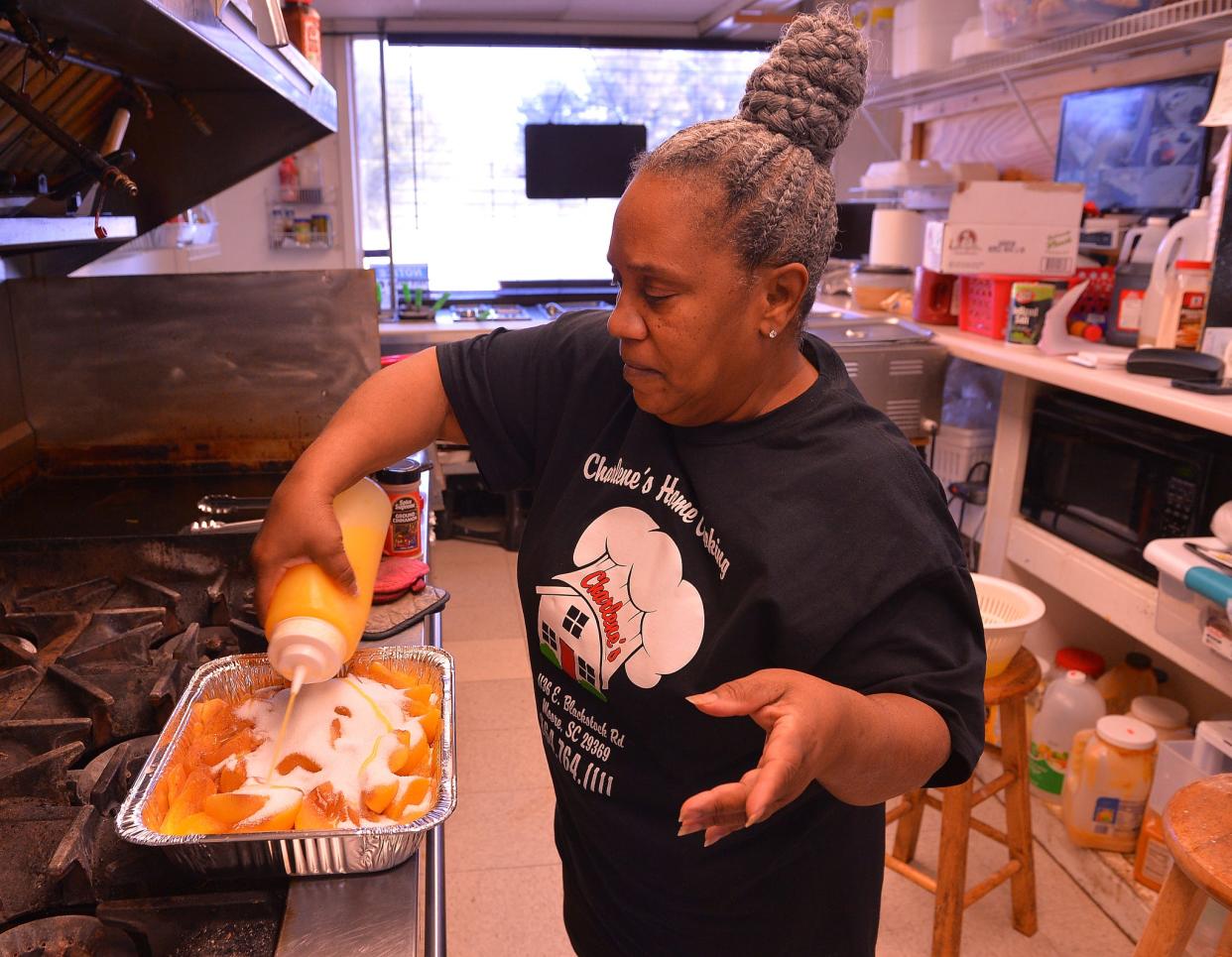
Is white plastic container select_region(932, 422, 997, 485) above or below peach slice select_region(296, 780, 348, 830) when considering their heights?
below

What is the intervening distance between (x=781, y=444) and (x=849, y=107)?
0.36 metres

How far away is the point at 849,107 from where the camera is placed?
1003 mm

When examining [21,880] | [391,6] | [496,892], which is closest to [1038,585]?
[496,892]

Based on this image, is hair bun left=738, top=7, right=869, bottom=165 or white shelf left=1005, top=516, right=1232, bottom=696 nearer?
hair bun left=738, top=7, right=869, bottom=165

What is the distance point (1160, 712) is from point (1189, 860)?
1245 mm

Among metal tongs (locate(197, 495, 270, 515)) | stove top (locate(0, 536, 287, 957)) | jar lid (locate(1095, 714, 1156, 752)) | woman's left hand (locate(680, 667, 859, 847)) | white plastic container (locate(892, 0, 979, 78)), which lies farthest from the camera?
white plastic container (locate(892, 0, 979, 78))

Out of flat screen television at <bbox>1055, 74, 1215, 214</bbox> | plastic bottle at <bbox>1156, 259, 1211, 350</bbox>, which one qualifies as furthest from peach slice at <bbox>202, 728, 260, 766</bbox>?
flat screen television at <bbox>1055, 74, 1215, 214</bbox>

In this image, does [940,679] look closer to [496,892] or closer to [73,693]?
[73,693]

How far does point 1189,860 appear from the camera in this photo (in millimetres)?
1358

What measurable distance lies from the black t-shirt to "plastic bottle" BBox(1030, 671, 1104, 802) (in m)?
1.65

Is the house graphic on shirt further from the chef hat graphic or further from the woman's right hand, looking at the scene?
the woman's right hand

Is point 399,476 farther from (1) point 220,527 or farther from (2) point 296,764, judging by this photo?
(2) point 296,764

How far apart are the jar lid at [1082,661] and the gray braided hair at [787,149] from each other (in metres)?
2.21

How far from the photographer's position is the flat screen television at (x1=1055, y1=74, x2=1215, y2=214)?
2.86 m
